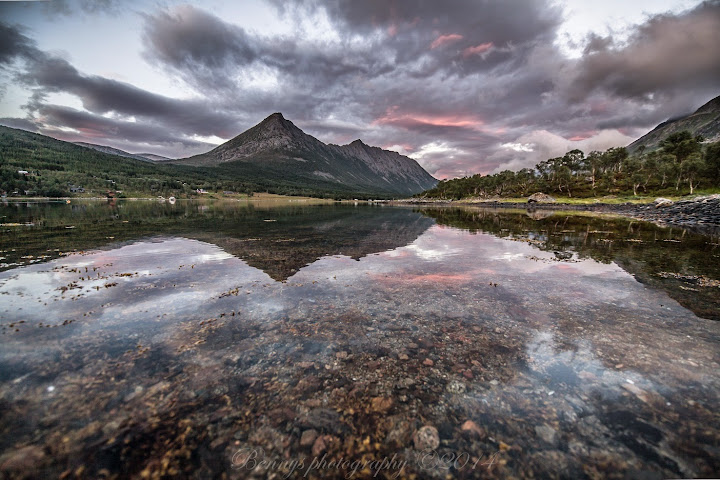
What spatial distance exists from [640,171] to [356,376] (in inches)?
7012

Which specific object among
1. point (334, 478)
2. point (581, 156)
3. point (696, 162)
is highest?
point (581, 156)

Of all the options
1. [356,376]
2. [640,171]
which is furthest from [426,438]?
[640,171]

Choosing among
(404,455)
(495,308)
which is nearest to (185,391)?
(404,455)

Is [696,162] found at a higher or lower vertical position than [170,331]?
higher

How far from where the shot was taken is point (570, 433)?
7027 mm

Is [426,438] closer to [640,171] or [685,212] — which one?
[685,212]

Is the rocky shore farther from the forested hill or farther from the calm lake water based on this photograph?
the calm lake water

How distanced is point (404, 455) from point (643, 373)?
29.4 feet

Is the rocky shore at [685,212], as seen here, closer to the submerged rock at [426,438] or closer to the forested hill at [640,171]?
the forested hill at [640,171]

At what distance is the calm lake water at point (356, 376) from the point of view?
6309 mm

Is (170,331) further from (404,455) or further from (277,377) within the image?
(404,455)

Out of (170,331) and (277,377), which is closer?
(277,377)

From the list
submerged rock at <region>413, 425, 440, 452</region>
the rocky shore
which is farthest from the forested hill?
submerged rock at <region>413, 425, 440, 452</region>

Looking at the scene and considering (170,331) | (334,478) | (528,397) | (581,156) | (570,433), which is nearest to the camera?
(334,478)
